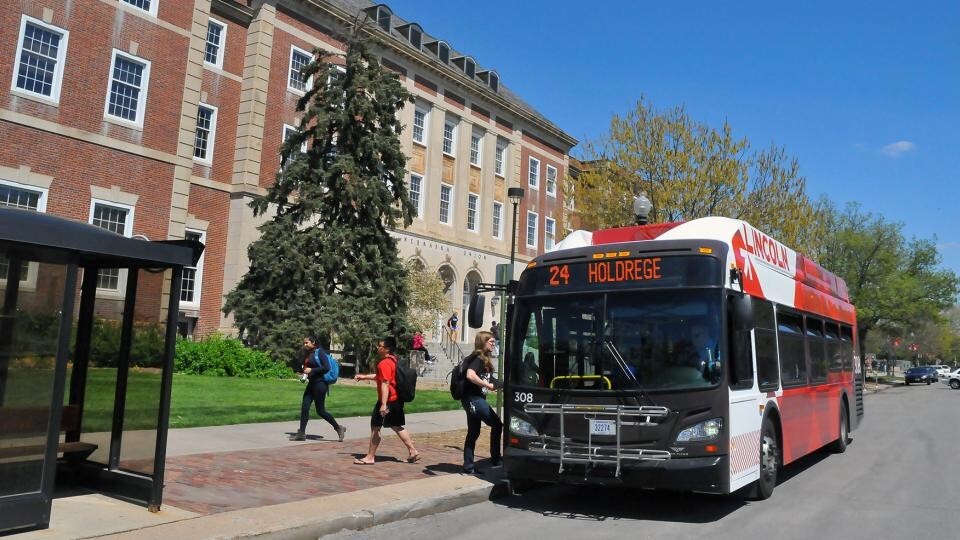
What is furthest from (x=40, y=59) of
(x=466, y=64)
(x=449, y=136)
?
(x=466, y=64)

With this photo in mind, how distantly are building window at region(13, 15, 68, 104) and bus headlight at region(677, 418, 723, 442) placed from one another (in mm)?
21010

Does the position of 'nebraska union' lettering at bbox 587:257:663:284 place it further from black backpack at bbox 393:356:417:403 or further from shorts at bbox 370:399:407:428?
shorts at bbox 370:399:407:428

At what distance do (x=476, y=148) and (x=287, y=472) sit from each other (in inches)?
1428

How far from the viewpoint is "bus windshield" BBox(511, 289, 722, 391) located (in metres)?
7.43

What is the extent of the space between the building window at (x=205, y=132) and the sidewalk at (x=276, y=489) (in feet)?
63.8

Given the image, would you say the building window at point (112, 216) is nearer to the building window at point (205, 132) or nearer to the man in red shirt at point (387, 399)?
the building window at point (205, 132)

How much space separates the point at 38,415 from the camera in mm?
5727

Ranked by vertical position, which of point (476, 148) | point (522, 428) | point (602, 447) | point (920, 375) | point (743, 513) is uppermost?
point (476, 148)

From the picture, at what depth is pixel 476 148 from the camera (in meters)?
43.8

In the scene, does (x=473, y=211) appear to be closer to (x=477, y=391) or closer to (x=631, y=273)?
(x=477, y=391)

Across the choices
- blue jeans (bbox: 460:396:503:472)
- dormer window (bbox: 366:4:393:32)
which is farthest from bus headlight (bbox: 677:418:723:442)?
dormer window (bbox: 366:4:393:32)

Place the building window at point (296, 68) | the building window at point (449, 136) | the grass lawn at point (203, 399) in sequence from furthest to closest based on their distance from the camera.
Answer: the building window at point (449, 136), the building window at point (296, 68), the grass lawn at point (203, 399)

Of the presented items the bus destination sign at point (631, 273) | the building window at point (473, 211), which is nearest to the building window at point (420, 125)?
the building window at point (473, 211)

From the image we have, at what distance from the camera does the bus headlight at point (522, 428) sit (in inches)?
313
